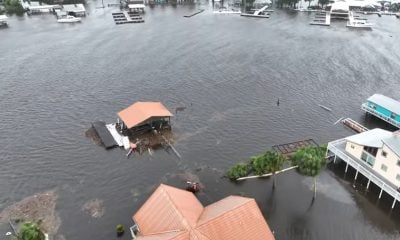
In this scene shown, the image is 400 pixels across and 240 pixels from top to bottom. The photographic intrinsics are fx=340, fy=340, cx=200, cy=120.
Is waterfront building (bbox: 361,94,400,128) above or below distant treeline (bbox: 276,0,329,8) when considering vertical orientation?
below

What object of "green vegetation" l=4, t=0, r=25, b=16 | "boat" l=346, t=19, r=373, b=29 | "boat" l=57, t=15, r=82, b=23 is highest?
"green vegetation" l=4, t=0, r=25, b=16

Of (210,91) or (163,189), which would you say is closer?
(163,189)

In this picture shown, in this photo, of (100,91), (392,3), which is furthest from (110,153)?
(392,3)

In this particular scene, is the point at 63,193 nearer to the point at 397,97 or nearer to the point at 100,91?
the point at 100,91

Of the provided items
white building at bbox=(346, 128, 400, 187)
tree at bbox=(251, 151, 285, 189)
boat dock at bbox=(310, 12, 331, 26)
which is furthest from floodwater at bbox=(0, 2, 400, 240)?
white building at bbox=(346, 128, 400, 187)

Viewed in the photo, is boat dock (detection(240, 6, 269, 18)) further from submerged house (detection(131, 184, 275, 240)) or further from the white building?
submerged house (detection(131, 184, 275, 240))

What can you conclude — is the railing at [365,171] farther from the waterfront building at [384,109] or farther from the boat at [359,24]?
the boat at [359,24]

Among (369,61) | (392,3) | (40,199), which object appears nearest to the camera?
(40,199)

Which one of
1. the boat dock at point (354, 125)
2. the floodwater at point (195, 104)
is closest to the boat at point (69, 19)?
the floodwater at point (195, 104)
